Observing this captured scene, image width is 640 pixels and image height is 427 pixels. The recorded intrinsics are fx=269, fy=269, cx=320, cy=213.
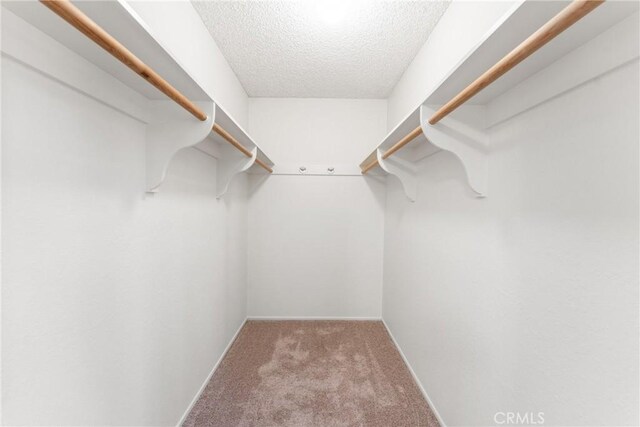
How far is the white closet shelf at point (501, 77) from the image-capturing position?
0.66m

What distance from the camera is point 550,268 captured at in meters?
0.83

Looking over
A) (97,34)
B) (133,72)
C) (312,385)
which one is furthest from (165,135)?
(312,385)

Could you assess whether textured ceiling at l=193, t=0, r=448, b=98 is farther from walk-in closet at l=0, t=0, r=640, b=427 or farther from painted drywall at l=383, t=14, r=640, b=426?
painted drywall at l=383, t=14, r=640, b=426

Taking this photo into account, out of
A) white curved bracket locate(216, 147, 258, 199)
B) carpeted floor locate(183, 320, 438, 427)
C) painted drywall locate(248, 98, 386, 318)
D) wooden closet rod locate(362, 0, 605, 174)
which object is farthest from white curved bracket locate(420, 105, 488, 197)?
painted drywall locate(248, 98, 386, 318)

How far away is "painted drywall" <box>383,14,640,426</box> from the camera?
2.12 feet

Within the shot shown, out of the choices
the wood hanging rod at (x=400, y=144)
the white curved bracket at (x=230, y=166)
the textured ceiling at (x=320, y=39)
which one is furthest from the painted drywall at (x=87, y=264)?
the wood hanging rod at (x=400, y=144)

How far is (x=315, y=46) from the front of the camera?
191 cm

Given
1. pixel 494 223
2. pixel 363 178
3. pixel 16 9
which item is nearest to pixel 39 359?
pixel 16 9

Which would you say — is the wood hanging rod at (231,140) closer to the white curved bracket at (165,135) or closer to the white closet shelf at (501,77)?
the white curved bracket at (165,135)

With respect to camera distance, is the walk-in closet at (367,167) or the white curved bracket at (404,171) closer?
the walk-in closet at (367,167)

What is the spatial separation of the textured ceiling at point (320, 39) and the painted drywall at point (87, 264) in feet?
3.15

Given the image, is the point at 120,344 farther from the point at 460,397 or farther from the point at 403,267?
the point at 403,267

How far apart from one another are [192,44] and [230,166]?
74 centimetres

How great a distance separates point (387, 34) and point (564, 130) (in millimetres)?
1382
